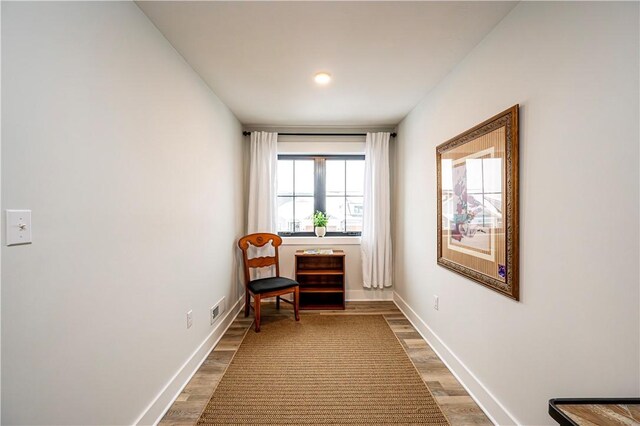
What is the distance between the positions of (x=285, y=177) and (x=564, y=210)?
10.4 ft

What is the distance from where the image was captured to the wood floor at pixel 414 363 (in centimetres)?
166

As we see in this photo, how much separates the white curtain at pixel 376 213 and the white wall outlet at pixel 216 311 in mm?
1819

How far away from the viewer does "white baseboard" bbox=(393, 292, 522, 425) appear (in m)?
1.56

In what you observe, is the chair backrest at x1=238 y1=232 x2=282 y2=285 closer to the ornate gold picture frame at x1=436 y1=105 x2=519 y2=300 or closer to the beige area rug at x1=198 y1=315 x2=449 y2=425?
the beige area rug at x1=198 y1=315 x2=449 y2=425

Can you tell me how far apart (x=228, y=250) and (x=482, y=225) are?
2.48 m

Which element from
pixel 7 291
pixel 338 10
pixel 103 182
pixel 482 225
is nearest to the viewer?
pixel 7 291

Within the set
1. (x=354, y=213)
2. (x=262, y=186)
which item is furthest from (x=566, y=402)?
(x=262, y=186)

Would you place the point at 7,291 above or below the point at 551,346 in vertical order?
above

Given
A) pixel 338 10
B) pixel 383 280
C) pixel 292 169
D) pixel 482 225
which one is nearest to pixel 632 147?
pixel 482 225

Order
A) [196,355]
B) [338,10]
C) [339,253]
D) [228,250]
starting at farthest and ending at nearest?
[339,253], [228,250], [196,355], [338,10]

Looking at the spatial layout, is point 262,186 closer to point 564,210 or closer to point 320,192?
point 320,192

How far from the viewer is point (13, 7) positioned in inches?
34.7

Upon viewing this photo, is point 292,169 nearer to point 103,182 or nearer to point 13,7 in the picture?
point 103,182

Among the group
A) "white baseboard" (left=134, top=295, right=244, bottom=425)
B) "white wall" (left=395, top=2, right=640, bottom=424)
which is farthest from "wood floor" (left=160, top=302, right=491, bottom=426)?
"white wall" (left=395, top=2, right=640, bottom=424)
